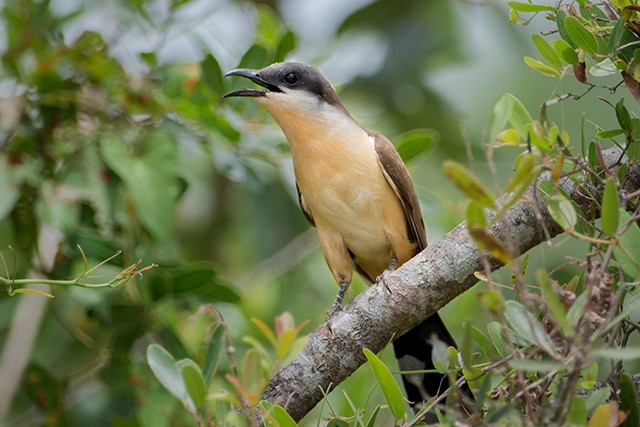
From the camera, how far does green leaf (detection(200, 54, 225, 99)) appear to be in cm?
351

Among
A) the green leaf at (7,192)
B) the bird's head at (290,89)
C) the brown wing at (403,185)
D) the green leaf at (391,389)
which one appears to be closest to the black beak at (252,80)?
the bird's head at (290,89)

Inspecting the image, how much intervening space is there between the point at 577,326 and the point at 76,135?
2565 mm

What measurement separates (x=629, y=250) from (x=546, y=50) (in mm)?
644

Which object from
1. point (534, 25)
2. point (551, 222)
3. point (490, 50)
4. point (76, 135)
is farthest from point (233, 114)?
point (490, 50)

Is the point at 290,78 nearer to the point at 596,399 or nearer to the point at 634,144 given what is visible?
the point at 634,144

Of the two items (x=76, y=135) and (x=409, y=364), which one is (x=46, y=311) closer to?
(x=76, y=135)

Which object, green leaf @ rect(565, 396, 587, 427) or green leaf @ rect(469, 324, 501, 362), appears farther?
green leaf @ rect(469, 324, 501, 362)

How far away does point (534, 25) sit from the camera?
5820mm

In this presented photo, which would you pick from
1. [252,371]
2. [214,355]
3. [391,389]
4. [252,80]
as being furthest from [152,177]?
[391,389]

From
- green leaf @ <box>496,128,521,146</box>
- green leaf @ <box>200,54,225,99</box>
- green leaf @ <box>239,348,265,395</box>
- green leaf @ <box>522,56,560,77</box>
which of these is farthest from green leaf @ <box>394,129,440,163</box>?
green leaf @ <box>239,348,265,395</box>

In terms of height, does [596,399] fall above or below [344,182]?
above

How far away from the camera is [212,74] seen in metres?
3.55

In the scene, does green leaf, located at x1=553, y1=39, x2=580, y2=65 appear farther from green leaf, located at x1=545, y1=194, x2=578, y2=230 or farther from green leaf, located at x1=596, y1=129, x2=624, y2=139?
green leaf, located at x1=545, y1=194, x2=578, y2=230

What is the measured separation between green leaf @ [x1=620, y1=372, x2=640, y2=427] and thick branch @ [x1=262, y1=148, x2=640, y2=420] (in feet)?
2.20
